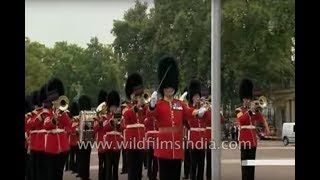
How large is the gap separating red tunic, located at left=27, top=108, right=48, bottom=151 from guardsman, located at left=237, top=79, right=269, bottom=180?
2083 mm

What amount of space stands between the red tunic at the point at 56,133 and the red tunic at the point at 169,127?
1372 mm

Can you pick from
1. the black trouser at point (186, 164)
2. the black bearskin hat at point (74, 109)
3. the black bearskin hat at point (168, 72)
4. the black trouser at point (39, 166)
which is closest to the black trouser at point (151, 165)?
the black trouser at point (186, 164)

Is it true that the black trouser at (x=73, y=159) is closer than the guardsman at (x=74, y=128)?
No

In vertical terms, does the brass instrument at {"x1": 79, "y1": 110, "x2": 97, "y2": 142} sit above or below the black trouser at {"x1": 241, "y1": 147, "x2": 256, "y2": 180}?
above

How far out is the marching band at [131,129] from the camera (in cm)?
495

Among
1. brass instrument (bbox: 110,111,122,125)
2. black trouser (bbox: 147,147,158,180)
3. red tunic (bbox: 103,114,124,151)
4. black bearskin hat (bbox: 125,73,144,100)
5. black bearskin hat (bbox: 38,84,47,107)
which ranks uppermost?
black bearskin hat (bbox: 125,73,144,100)

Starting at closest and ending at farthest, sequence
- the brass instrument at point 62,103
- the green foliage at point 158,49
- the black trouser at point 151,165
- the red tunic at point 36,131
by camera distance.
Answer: the green foliage at point 158,49 → the red tunic at point 36,131 → the brass instrument at point 62,103 → the black trouser at point 151,165

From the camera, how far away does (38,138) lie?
5770 mm

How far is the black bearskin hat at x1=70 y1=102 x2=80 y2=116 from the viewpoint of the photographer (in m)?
6.68

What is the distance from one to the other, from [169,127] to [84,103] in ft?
6.45

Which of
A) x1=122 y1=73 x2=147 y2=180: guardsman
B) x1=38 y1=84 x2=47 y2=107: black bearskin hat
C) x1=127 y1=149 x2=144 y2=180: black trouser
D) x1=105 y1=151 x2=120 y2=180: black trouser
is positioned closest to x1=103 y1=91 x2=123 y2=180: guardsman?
x1=105 y1=151 x2=120 y2=180: black trouser

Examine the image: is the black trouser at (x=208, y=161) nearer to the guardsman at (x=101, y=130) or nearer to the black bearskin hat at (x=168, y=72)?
the guardsman at (x=101, y=130)

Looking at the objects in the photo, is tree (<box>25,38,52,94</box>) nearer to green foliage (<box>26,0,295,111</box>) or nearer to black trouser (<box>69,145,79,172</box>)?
green foliage (<box>26,0,295,111</box>)

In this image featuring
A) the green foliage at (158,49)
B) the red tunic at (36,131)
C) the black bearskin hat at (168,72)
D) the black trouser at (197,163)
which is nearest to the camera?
the black bearskin hat at (168,72)
